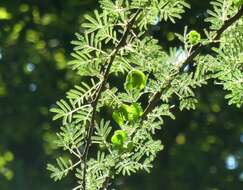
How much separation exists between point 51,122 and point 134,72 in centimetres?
344

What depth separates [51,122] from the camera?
4121 mm

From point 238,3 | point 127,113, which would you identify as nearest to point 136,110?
point 127,113

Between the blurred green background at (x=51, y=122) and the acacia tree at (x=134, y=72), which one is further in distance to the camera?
the blurred green background at (x=51, y=122)

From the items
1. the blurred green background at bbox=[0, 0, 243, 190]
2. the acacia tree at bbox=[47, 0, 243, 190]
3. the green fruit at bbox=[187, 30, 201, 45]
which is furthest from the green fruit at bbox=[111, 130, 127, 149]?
the blurred green background at bbox=[0, 0, 243, 190]

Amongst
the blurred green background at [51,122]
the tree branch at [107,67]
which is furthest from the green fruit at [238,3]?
the blurred green background at [51,122]

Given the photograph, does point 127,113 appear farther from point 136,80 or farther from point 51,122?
point 51,122

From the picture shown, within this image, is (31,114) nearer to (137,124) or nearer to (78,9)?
(78,9)

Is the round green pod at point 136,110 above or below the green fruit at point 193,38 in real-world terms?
below

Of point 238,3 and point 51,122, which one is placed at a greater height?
point 238,3

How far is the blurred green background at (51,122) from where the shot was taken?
4160mm

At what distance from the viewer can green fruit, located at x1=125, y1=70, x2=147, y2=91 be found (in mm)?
719

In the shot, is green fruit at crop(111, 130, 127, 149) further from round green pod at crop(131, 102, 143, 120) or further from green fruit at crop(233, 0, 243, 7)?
green fruit at crop(233, 0, 243, 7)

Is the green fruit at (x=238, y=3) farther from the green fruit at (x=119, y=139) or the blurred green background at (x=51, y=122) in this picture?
the blurred green background at (x=51, y=122)

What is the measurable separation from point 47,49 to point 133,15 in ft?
11.9
